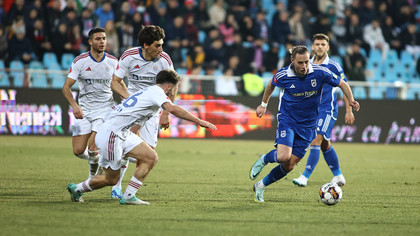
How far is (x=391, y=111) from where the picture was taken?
64.5ft

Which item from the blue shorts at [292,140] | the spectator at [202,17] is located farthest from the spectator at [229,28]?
the blue shorts at [292,140]

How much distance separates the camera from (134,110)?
22.7ft

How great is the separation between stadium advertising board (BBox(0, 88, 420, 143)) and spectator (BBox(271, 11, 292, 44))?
159 inches

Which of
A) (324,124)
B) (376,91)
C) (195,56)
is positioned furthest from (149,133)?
(376,91)

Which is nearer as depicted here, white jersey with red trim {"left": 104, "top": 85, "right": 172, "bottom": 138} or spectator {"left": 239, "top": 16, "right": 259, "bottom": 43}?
white jersey with red trim {"left": 104, "top": 85, "right": 172, "bottom": 138}

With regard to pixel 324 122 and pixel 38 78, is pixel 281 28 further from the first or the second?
pixel 324 122

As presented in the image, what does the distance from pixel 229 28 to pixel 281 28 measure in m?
1.89

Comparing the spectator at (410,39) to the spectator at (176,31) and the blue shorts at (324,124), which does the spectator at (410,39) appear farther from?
the blue shorts at (324,124)

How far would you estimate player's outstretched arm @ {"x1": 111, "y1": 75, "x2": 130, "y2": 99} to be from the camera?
26.5ft

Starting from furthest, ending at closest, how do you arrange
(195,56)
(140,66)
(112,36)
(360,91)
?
(195,56)
(360,91)
(112,36)
(140,66)

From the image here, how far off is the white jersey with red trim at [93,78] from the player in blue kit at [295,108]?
2.29 m

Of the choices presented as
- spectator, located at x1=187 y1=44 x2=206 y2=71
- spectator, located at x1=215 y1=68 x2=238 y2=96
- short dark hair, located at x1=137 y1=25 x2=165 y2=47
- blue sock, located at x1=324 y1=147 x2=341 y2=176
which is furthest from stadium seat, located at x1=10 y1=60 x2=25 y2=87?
blue sock, located at x1=324 y1=147 x2=341 y2=176

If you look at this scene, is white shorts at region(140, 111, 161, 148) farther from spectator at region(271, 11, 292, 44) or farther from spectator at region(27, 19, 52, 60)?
spectator at region(271, 11, 292, 44)

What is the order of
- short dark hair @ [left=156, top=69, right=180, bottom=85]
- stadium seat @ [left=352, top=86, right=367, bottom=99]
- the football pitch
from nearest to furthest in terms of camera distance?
the football pitch, short dark hair @ [left=156, top=69, right=180, bottom=85], stadium seat @ [left=352, top=86, right=367, bottom=99]
